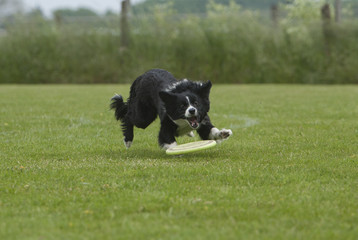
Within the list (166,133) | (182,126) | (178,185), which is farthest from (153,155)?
(178,185)

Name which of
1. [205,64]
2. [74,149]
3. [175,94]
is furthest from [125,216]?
[205,64]

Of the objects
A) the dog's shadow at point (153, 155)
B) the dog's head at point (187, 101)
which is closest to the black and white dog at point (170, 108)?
the dog's head at point (187, 101)

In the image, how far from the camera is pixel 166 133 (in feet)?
19.4

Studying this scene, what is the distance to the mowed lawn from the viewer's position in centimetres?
329

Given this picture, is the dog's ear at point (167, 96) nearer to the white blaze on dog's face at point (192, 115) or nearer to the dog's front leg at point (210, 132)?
the white blaze on dog's face at point (192, 115)

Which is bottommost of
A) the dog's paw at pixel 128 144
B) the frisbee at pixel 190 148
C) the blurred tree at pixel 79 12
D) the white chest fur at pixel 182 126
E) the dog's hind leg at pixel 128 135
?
the dog's paw at pixel 128 144

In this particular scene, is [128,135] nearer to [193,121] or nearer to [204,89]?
[193,121]

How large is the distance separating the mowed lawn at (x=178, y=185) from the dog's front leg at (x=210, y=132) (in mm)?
188

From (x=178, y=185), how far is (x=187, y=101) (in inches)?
57.2

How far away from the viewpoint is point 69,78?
935 inches

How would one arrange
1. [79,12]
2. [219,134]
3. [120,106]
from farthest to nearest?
[79,12] → [120,106] → [219,134]

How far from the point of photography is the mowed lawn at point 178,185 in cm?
329

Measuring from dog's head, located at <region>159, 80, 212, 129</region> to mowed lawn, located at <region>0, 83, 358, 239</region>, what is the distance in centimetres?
44

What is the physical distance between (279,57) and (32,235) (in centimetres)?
2043
